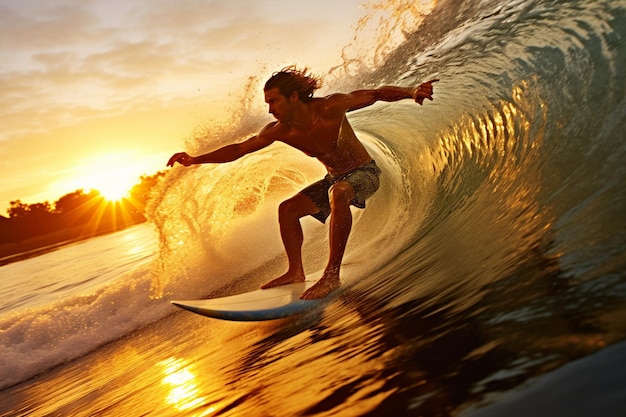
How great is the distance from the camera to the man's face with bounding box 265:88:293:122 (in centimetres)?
439

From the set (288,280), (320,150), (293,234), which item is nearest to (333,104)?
(320,150)

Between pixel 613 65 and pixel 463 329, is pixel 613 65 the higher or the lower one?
the higher one

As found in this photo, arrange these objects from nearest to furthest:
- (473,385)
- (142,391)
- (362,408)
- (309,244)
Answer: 1. (473,385)
2. (362,408)
3. (142,391)
4. (309,244)

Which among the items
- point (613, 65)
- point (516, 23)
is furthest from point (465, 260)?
point (516, 23)

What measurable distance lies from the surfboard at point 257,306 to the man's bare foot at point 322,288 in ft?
0.11

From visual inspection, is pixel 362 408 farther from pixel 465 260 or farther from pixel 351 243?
pixel 351 243

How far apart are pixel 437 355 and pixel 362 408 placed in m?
0.36

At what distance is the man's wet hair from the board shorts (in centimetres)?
82

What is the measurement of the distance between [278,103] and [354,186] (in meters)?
1.02

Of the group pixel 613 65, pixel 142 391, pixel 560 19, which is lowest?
pixel 142 391

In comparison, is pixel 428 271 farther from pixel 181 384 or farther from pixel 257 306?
pixel 181 384

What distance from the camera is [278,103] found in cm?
442

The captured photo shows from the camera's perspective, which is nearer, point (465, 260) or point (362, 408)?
point (362, 408)

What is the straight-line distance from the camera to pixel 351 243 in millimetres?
6520
